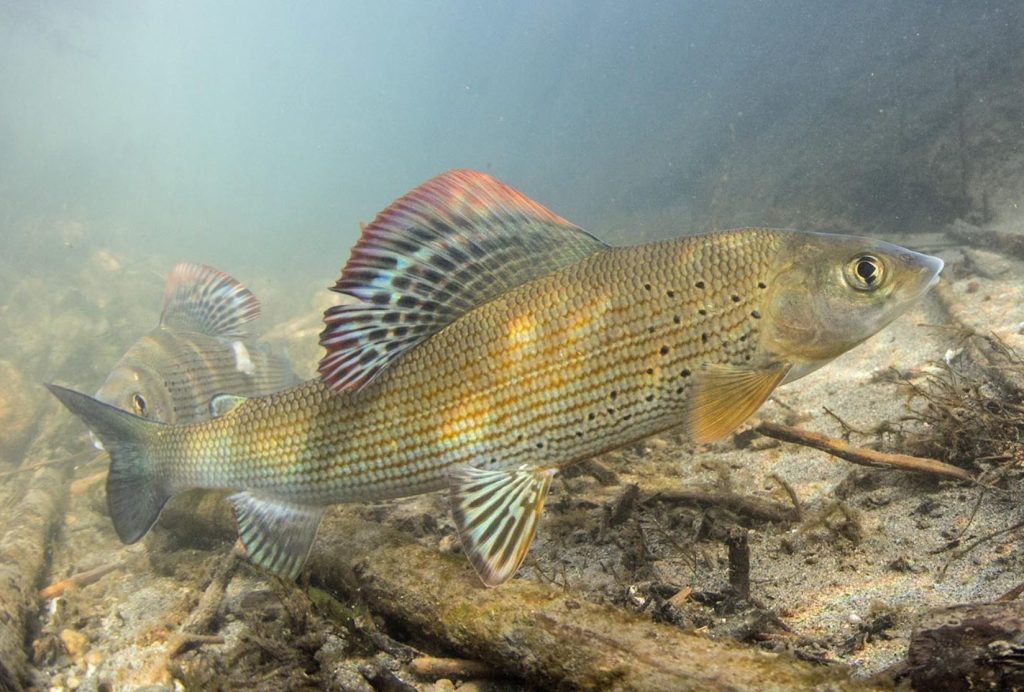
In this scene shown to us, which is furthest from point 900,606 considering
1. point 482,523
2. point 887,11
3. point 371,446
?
point 887,11

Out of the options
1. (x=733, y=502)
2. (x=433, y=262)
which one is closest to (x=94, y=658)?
(x=433, y=262)

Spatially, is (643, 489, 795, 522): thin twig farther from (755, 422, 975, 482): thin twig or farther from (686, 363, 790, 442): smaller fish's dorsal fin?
(686, 363, 790, 442): smaller fish's dorsal fin

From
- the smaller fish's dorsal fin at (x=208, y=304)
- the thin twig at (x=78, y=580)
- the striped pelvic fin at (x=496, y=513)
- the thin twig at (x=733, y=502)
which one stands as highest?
the smaller fish's dorsal fin at (x=208, y=304)

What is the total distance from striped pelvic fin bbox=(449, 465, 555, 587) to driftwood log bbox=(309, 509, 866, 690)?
14 centimetres

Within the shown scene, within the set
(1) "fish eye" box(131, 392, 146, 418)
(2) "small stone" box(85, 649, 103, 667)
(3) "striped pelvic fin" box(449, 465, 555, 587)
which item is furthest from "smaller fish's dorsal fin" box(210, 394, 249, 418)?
(2) "small stone" box(85, 649, 103, 667)

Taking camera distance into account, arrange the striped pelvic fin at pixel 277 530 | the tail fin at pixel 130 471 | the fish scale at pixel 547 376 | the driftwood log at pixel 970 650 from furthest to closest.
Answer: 1. the tail fin at pixel 130 471
2. the striped pelvic fin at pixel 277 530
3. the fish scale at pixel 547 376
4. the driftwood log at pixel 970 650

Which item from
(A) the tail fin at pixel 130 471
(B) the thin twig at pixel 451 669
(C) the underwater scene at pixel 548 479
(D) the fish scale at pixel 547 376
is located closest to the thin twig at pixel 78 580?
(C) the underwater scene at pixel 548 479

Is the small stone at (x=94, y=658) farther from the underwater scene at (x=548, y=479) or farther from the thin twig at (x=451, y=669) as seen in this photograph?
the thin twig at (x=451, y=669)

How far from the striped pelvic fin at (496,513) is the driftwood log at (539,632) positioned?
14 cm

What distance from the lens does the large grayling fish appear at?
16.3ft

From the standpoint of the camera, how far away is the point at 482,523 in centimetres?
248

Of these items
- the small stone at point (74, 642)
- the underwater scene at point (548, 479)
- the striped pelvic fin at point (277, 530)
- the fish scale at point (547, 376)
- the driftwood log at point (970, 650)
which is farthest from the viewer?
the small stone at point (74, 642)

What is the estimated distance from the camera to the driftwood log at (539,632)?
1730 mm

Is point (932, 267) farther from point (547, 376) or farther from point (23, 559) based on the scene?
point (23, 559)
